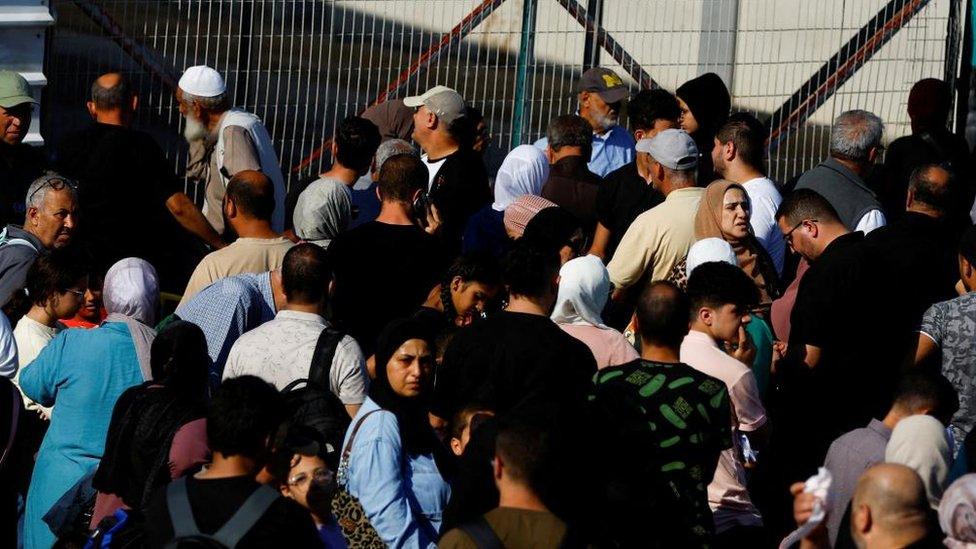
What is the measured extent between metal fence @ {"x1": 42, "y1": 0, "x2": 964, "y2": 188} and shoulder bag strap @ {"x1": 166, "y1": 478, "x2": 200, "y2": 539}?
6.04 metres

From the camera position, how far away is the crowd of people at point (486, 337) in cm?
578

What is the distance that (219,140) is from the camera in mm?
9820

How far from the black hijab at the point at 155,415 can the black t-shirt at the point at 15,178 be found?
277cm

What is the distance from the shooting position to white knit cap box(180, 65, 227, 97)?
988 centimetres

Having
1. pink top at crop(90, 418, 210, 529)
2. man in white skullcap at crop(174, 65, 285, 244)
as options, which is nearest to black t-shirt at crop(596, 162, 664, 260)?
man in white skullcap at crop(174, 65, 285, 244)

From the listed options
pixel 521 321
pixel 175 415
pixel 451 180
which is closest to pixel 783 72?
pixel 451 180

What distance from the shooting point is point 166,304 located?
9727 millimetres

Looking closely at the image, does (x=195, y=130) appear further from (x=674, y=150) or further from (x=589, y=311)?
(x=589, y=311)

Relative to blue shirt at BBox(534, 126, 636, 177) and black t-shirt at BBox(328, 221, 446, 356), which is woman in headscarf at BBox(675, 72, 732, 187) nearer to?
blue shirt at BBox(534, 126, 636, 177)

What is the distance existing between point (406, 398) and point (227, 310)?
3.99 feet

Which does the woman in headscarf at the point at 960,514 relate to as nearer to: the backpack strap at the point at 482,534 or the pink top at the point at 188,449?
the backpack strap at the point at 482,534

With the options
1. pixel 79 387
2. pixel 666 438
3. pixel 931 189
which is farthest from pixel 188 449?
pixel 931 189

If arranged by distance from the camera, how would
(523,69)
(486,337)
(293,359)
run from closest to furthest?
1. (486,337)
2. (293,359)
3. (523,69)

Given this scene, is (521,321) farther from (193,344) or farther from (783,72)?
(783,72)
